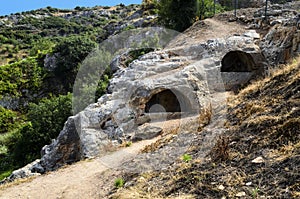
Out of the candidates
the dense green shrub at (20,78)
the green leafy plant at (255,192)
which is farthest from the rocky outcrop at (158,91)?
the dense green shrub at (20,78)

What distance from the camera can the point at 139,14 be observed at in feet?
119

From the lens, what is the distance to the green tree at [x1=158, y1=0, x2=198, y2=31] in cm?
1883

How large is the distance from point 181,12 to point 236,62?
7083mm

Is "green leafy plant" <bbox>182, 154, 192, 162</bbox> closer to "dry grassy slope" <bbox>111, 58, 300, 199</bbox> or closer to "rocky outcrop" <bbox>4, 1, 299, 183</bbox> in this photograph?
"dry grassy slope" <bbox>111, 58, 300, 199</bbox>

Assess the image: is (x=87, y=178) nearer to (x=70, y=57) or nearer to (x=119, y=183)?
(x=119, y=183)

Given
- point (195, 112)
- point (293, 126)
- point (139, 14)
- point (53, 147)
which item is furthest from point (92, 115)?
point (139, 14)

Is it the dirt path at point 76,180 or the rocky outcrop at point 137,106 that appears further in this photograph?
the rocky outcrop at point 137,106

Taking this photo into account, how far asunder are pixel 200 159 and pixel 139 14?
32370 millimetres

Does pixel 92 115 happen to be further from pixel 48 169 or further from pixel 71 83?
pixel 71 83

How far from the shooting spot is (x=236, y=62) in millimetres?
13445

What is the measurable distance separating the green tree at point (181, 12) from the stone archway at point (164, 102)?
9100 millimetres

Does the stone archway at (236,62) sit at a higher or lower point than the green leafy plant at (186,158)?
higher

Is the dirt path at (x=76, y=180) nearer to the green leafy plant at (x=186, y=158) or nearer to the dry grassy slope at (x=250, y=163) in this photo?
the dry grassy slope at (x=250, y=163)

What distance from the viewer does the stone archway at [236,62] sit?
12.8m
